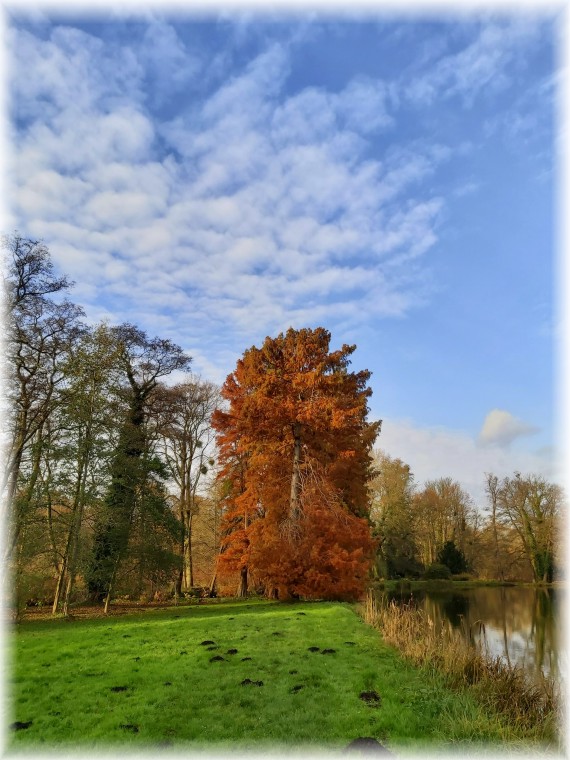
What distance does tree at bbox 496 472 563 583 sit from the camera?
4172 centimetres

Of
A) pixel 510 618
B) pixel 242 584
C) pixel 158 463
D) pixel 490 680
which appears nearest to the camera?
pixel 490 680

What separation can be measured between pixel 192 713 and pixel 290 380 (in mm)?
15971

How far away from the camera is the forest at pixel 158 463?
15.4m

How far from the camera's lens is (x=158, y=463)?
1959cm

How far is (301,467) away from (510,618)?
49.1 feet

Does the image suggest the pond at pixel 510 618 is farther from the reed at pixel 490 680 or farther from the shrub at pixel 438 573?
the shrub at pixel 438 573

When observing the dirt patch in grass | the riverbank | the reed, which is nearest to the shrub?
the riverbank

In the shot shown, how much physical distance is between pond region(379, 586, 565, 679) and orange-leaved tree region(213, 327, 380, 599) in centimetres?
302

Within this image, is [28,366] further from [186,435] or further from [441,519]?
[441,519]

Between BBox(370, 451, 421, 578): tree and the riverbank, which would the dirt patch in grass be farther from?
BBox(370, 451, 421, 578): tree

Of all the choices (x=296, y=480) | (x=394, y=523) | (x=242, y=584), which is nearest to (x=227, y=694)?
(x=296, y=480)

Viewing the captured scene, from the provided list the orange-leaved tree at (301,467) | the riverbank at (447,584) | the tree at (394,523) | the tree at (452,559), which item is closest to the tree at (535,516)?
the riverbank at (447,584)

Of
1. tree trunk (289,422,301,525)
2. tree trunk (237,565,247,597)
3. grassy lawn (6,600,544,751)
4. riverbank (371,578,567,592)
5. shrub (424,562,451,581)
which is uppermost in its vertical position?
tree trunk (289,422,301,525)

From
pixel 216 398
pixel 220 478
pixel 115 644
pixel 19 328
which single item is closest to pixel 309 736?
pixel 115 644
